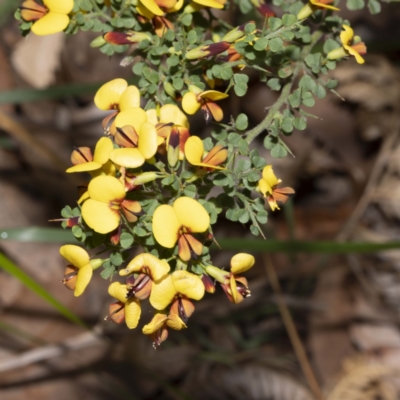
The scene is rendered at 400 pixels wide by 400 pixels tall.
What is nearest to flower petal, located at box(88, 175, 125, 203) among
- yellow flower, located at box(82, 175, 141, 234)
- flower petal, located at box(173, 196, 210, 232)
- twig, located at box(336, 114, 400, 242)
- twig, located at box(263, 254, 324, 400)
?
yellow flower, located at box(82, 175, 141, 234)

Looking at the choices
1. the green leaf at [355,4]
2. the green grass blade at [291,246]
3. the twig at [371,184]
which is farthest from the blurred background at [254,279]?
the green leaf at [355,4]

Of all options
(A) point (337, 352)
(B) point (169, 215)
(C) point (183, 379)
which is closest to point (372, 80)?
(A) point (337, 352)

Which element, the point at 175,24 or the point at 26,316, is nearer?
the point at 175,24

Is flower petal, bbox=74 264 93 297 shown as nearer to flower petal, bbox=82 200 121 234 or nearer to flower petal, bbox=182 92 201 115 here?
flower petal, bbox=82 200 121 234

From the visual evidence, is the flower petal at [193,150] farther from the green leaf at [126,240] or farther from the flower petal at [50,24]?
the flower petal at [50,24]

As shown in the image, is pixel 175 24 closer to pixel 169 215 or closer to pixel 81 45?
pixel 169 215
